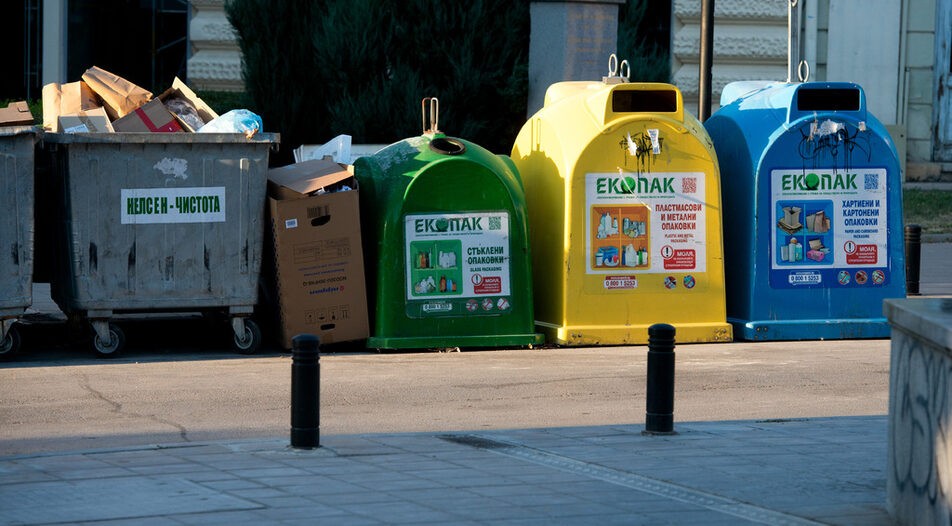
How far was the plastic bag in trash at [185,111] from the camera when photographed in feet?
34.2

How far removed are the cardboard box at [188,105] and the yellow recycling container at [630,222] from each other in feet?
8.43

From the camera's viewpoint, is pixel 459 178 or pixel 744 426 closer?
pixel 744 426

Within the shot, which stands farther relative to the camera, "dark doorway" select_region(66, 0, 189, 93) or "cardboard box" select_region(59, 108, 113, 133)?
"dark doorway" select_region(66, 0, 189, 93)

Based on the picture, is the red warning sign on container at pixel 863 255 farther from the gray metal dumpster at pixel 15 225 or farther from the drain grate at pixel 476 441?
the gray metal dumpster at pixel 15 225

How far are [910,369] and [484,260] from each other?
17.2 ft

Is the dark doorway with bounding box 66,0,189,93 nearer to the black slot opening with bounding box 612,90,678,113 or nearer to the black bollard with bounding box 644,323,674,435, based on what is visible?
the black slot opening with bounding box 612,90,678,113

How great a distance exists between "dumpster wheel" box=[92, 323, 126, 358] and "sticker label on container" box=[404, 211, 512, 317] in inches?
78.8

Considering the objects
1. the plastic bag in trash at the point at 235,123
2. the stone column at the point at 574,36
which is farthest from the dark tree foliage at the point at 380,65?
the plastic bag in trash at the point at 235,123

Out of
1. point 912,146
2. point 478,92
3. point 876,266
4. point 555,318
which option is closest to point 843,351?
point 876,266

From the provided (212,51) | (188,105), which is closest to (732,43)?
(212,51)

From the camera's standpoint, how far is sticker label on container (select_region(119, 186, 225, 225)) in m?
9.70

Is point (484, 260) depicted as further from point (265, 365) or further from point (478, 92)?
point (478, 92)

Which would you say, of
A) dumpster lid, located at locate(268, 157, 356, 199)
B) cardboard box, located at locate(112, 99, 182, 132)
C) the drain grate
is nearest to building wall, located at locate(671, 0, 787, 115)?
dumpster lid, located at locate(268, 157, 356, 199)

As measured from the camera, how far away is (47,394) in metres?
8.40
